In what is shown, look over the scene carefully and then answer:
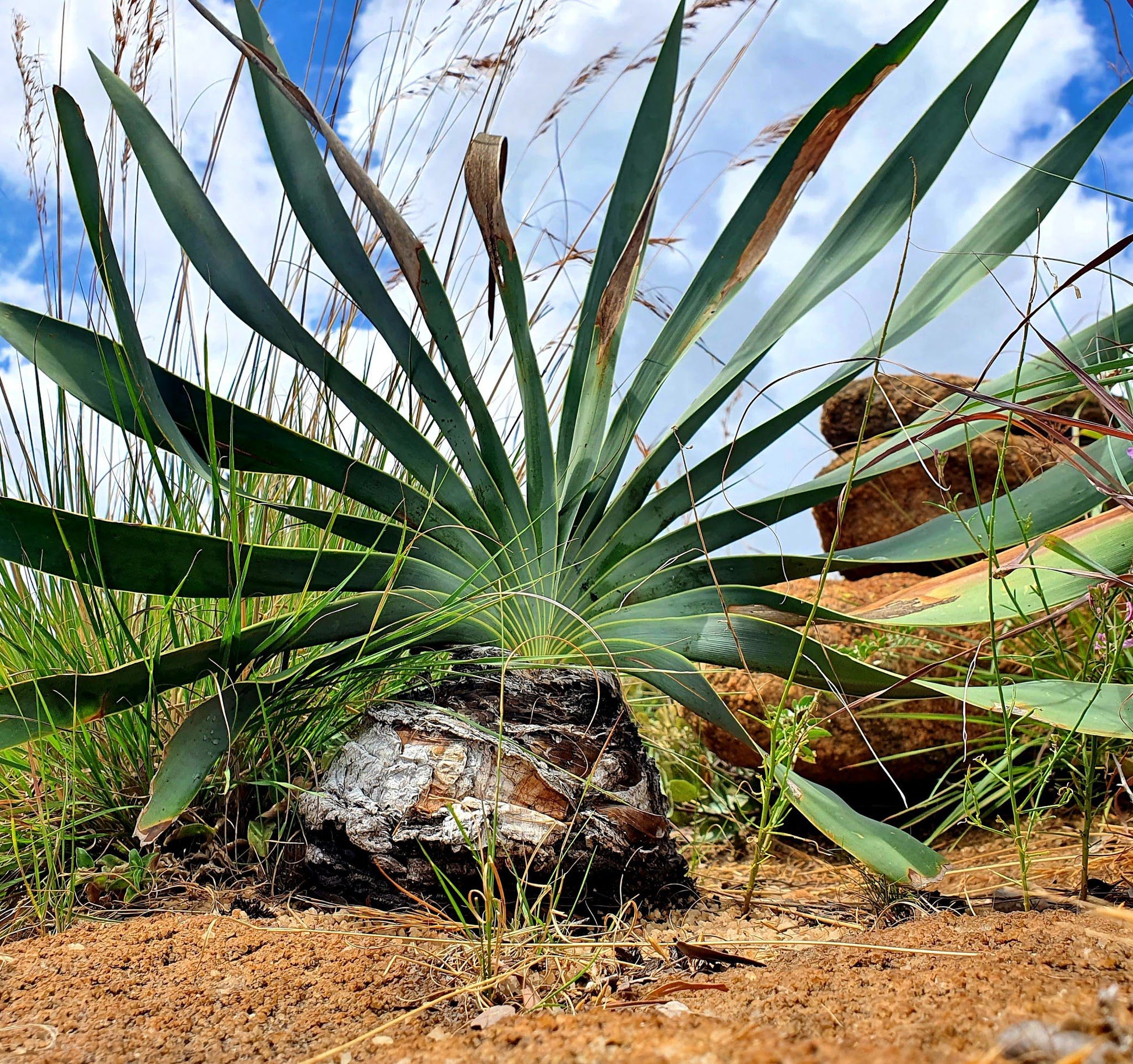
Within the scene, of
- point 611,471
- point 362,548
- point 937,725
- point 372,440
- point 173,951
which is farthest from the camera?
point 937,725

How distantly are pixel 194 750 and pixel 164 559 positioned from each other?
327mm

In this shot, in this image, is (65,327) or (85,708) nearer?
(85,708)

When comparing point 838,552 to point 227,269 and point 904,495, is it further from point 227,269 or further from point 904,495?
point 904,495

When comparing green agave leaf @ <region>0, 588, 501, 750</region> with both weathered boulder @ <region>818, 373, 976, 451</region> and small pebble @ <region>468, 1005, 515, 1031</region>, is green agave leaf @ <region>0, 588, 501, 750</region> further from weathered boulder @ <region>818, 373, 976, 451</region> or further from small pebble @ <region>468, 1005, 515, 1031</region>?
weathered boulder @ <region>818, 373, 976, 451</region>

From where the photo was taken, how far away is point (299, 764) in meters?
1.55

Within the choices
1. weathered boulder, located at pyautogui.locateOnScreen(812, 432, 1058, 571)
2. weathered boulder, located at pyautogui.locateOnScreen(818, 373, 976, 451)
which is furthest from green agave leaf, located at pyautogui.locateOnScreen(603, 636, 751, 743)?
weathered boulder, located at pyautogui.locateOnScreen(818, 373, 976, 451)

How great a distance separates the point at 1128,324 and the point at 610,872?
1.53 m

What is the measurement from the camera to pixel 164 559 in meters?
1.41

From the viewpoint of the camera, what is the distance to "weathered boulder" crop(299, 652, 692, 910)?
4.08ft

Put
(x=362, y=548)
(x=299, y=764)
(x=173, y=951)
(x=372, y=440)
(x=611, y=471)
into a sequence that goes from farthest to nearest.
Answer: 1. (x=372, y=440)
2. (x=362, y=548)
3. (x=611, y=471)
4. (x=299, y=764)
5. (x=173, y=951)

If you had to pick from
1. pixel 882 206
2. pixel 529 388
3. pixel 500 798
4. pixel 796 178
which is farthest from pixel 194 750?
pixel 882 206

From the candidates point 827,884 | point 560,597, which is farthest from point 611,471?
point 827,884

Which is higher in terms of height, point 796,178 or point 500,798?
point 796,178

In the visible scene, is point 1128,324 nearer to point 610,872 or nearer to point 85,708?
point 610,872
